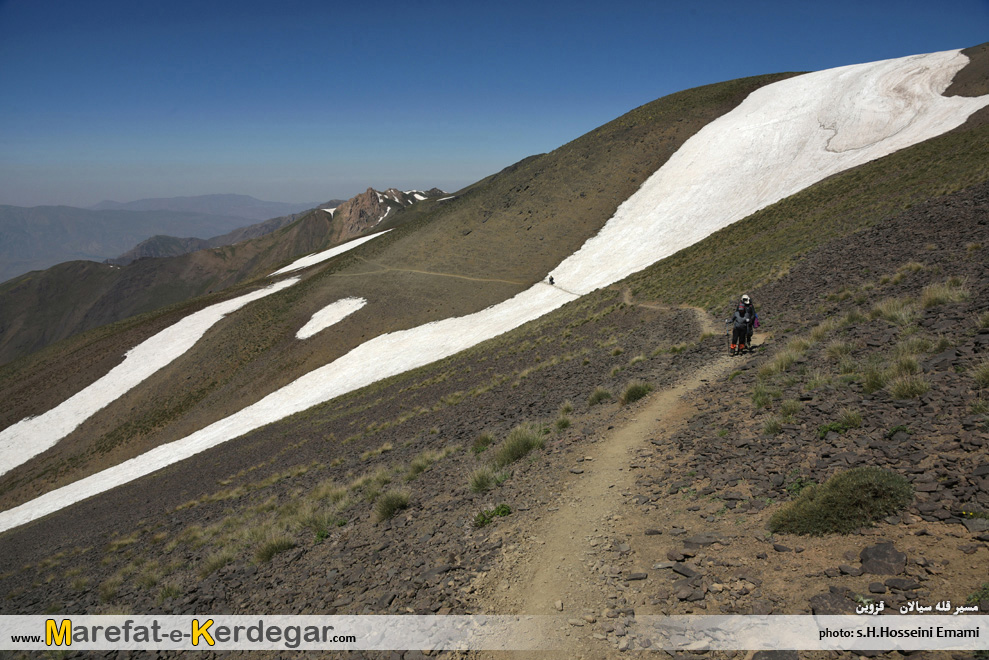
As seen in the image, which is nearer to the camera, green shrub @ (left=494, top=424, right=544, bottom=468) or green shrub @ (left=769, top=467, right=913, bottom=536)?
green shrub @ (left=769, top=467, right=913, bottom=536)

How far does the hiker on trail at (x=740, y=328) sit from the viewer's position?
42.2ft

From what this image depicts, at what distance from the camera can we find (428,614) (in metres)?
6.05

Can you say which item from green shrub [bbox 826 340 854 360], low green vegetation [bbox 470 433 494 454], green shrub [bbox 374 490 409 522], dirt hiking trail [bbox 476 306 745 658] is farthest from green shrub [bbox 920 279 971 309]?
green shrub [bbox 374 490 409 522]

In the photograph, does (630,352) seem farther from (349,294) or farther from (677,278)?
(349,294)

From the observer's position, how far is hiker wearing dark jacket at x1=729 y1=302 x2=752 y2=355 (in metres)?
12.9

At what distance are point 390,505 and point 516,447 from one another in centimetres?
307

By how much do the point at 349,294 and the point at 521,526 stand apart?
4199cm

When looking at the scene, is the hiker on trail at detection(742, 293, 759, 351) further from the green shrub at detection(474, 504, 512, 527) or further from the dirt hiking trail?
the green shrub at detection(474, 504, 512, 527)

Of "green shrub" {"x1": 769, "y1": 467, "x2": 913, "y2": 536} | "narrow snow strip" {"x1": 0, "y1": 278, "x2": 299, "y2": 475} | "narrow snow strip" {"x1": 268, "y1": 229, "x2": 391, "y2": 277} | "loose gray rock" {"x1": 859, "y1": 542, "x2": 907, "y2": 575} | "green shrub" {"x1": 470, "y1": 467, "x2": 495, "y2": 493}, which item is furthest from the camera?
"narrow snow strip" {"x1": 268, "y1": 229, "x2": 391, "y2": 277}

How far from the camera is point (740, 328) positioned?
42.4 feet

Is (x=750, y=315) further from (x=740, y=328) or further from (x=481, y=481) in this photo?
(x=481, y=481)

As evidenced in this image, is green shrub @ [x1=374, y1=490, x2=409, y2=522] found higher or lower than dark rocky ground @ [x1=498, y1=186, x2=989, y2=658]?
lower

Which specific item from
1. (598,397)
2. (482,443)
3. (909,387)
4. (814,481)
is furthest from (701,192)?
(814,481)

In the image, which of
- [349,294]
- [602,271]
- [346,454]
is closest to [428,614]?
[346,454]
